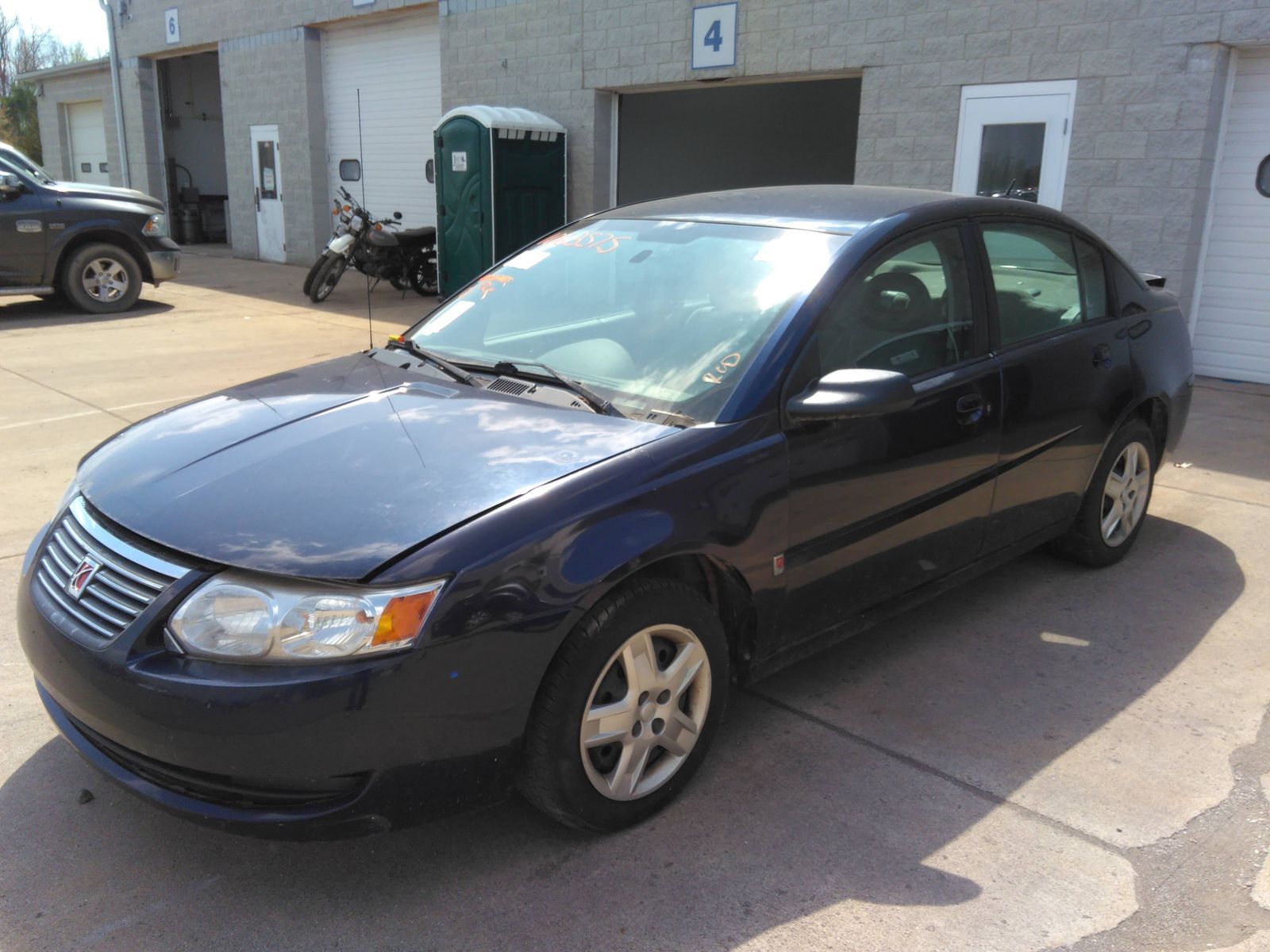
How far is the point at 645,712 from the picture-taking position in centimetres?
278

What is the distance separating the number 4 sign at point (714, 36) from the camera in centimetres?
1059

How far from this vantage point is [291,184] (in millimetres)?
17031

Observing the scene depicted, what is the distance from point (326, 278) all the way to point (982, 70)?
307 inches

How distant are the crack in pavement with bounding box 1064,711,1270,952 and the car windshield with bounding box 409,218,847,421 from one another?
1613mm

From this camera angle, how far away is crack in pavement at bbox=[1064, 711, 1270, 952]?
2.51 meters

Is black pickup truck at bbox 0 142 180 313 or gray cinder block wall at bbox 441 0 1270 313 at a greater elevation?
gray cinder block wall at bbox 441 0 1270 313

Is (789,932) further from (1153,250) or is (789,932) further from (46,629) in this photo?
(1153,250)

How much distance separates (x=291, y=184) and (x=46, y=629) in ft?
51.7

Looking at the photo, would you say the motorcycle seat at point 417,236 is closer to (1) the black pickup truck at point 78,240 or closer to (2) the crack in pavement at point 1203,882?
(1) the black pickup truck at point 78,240

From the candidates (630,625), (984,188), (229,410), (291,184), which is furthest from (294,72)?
(630,625)

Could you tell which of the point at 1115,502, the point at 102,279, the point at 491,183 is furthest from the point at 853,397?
the point at 102,279

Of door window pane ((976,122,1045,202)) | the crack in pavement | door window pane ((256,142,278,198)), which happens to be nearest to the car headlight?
the crack in pavement

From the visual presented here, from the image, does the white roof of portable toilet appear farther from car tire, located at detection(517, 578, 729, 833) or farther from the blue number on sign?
car tire, located at detection(517, 578, 729, 833)

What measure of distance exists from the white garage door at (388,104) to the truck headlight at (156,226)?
316cm
